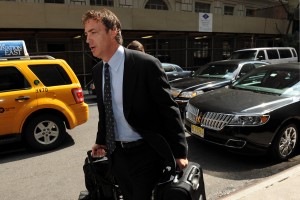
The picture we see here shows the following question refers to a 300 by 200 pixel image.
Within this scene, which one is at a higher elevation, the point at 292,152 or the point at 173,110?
the point at 173,110

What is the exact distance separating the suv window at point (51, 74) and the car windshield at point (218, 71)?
420 cm

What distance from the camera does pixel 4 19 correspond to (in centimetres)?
1170

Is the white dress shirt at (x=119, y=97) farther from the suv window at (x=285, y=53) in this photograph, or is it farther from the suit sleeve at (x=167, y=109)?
the suv window at (x=285, y=53)

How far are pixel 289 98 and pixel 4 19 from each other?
34.4ft

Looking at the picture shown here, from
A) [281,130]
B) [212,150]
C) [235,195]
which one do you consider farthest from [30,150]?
[281,130]

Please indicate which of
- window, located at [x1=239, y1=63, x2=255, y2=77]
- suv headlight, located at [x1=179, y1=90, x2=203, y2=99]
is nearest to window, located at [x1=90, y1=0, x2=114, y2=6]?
window, located at [x1=239, y1=63, x2=255, y2=77]

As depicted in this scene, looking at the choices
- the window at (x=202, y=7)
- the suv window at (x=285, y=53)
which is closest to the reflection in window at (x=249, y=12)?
the window at (x=202, y=7)

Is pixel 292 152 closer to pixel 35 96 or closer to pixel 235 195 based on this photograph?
pixel 235 195

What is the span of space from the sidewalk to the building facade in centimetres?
1090

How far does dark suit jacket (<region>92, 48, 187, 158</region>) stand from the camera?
2066mm

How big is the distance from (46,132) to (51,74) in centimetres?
106

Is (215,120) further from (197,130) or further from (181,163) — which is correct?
(181,163)

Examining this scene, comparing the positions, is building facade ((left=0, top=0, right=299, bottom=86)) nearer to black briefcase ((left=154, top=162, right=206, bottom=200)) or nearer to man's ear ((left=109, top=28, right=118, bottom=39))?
man's ear ((left=109, top=28, right=118, bottom=39))

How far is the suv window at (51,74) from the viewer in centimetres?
568
